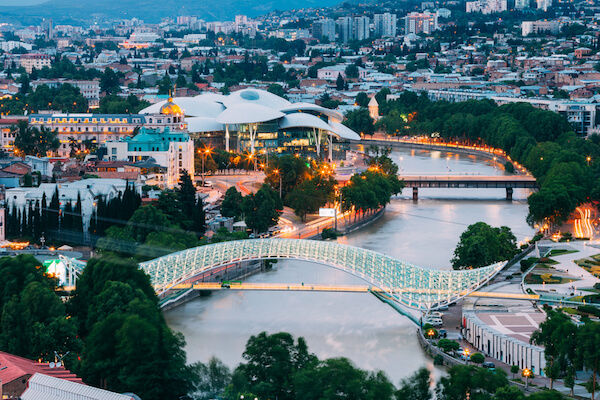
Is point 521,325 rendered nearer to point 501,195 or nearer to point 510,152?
point 501,195

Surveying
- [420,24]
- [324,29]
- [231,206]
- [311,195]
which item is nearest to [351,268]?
[231,206]

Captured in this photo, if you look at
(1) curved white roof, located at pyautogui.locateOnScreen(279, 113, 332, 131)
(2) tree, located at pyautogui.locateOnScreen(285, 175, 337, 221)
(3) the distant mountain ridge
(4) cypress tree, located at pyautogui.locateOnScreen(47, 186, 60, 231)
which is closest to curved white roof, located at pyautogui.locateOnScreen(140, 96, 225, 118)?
(1) curved white roof, located at pyautogui.locateOnScreen(279, 113, 332, 131)

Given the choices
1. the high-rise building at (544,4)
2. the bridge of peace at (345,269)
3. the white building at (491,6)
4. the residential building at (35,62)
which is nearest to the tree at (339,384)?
the bridge of peace at (345,269)

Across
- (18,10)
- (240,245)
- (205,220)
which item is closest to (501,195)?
(205,220)

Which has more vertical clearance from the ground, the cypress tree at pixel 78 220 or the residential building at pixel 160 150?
the residential building at pixel 160 150

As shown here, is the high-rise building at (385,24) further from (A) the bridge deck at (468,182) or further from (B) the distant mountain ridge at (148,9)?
(B) the distant mountain ridge at (148,9)

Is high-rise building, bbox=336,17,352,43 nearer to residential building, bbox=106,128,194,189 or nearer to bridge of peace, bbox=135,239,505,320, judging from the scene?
residential building, bbox=106,128,194,189
